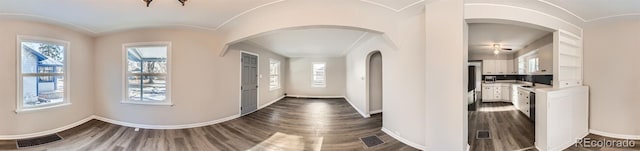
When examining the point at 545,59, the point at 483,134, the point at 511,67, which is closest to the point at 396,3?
the point at 483,134

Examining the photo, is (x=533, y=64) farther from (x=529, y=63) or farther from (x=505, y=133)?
(x=505, y=133)

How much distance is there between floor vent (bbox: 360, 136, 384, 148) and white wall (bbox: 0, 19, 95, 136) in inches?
212

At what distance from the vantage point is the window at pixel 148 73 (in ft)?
14.3

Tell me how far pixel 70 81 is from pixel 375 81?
20.3 feet

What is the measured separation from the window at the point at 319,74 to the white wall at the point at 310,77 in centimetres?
13

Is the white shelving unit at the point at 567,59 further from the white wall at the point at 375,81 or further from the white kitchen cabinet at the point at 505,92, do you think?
the white kitchen cabinet at the point at 505,92

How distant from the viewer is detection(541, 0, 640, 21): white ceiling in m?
2.89

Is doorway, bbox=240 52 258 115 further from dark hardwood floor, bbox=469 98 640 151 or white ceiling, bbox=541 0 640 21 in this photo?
white ceiling, bbox=541 0 640 21

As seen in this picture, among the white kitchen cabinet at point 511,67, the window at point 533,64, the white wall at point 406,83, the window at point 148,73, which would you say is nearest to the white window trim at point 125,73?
the window at point 148,73

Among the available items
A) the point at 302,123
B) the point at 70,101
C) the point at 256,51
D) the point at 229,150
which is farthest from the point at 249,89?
the point at 70,101

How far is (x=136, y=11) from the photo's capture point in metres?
3.38

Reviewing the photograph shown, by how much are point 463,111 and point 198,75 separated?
439cm

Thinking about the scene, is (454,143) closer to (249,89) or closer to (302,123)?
Answer: (302,123)

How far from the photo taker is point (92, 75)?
4.81 m
